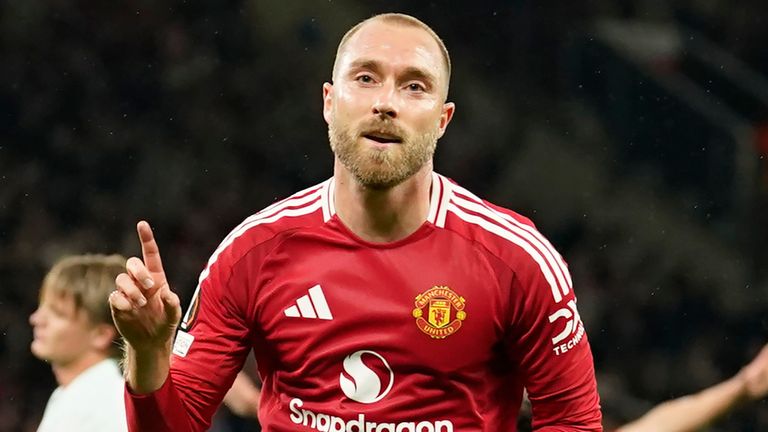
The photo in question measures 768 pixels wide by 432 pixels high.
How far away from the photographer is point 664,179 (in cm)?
943

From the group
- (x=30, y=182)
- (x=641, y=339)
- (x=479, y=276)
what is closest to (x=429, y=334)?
(x=479, y=276)

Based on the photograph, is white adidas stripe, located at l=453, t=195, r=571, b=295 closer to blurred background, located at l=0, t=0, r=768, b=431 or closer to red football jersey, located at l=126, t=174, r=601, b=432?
red football jersey, located at l=126, t=174, r=601, b=432

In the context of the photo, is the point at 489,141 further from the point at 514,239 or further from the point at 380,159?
the point at 380,159

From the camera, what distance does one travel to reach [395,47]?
2.96 meters

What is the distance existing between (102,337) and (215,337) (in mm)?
1128

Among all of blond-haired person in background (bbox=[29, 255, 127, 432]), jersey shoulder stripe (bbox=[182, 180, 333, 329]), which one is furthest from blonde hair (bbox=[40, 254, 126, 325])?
jersey shoulder stripe (bbox=[182, 180, 333, 329])

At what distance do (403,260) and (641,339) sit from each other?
5.51 m

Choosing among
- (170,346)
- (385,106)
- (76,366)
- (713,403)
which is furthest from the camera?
(713,403)

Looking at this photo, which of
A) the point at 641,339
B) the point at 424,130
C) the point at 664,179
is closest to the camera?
the point at 424,130

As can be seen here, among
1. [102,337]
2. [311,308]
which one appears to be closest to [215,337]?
[311,308]

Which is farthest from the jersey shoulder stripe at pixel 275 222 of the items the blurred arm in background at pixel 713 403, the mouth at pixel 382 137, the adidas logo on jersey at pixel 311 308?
the blurred arm in background at pixel 713 403

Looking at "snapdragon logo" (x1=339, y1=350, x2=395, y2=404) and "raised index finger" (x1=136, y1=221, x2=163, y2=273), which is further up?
"raised index finger" (x1=136, y1=221, x2=163, y2=273)

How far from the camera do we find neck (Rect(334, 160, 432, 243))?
2.98m

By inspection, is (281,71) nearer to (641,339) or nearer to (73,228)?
(73,228)
